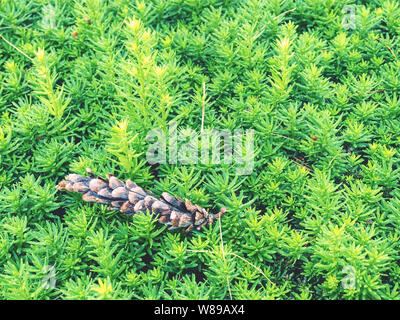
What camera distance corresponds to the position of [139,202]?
2.20 meters

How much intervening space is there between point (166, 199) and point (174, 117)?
0.55 meters

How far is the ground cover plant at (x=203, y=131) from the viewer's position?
2148 mm

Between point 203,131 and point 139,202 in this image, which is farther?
point 203,131

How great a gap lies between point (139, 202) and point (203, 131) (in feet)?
1.92

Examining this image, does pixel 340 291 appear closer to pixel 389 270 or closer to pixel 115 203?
pixel 389 270

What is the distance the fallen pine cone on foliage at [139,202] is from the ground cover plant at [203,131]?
0.22ft

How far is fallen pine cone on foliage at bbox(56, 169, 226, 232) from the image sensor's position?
7.25 feet

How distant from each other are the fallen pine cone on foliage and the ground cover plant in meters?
0.07

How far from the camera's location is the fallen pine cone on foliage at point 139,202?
221 centimetres

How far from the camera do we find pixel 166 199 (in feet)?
7.36

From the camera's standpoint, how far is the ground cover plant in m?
2.15

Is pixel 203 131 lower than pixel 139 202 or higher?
higher
